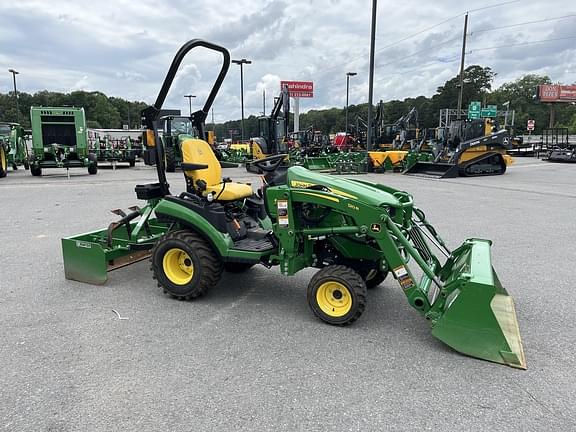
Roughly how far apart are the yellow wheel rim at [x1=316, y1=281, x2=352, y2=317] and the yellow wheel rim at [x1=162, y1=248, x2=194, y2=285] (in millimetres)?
1280

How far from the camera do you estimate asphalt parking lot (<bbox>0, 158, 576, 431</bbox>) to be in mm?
2434

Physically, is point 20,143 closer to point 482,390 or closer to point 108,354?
point 108,354

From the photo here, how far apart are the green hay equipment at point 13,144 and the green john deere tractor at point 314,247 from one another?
15175 millimetres

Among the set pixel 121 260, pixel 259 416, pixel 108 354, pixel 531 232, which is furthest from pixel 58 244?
pixel 531 232

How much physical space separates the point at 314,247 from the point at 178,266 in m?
1.36

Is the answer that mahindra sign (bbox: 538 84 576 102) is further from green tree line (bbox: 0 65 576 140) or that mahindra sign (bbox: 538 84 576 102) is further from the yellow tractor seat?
the yellow tractor seat

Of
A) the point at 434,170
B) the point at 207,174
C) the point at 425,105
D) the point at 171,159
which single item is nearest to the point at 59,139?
the point at 171,159

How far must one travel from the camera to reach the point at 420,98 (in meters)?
83.3

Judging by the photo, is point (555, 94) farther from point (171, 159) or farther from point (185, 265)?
point (185, 265)

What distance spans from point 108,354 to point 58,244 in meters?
3.62

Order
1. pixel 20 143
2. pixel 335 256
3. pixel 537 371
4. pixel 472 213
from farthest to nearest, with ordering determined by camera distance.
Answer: pixel 20 143
pixel 472 213
pixel 335 256
pixel 537 371

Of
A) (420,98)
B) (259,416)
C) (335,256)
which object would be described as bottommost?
(259,416)

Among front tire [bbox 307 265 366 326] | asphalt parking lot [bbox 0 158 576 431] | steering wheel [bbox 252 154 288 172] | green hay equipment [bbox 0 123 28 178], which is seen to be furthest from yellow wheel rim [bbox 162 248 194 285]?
green hay equipment [bbox 0 123 28 178]

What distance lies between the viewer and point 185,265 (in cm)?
427
